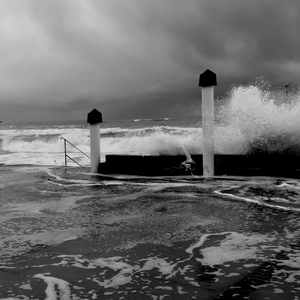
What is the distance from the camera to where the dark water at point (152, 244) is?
2754 millimetres

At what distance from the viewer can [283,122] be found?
9414 millimetres

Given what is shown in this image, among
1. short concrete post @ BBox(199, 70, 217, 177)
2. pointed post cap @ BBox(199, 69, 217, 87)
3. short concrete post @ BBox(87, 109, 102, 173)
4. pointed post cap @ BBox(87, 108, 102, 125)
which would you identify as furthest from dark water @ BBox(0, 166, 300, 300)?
pointed post cap @ BBox(87, 108, 102, 125)

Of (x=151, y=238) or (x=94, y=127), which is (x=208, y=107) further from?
(x=151, y=238)

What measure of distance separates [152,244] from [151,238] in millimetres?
217

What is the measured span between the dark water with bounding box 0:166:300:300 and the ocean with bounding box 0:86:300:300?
1 centimetres

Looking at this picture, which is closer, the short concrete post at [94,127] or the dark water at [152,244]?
the dark water at [152,244]

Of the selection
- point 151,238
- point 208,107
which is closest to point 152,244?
point 151,238

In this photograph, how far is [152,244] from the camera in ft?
12.5

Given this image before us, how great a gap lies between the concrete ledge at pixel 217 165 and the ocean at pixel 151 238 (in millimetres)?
408

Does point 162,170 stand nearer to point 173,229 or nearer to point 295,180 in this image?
point 295,180

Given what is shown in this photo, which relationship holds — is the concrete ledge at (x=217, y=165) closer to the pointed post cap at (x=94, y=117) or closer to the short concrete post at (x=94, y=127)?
the short concrete post at (x=94, y=127)

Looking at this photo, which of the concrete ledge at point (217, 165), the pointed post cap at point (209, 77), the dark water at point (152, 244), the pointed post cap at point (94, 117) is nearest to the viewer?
the dark water at point (152, 244)

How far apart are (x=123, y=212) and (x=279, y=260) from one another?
2.61 meters

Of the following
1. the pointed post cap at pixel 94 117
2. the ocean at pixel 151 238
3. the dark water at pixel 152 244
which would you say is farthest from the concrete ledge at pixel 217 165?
the dark water at pixel 152 244
